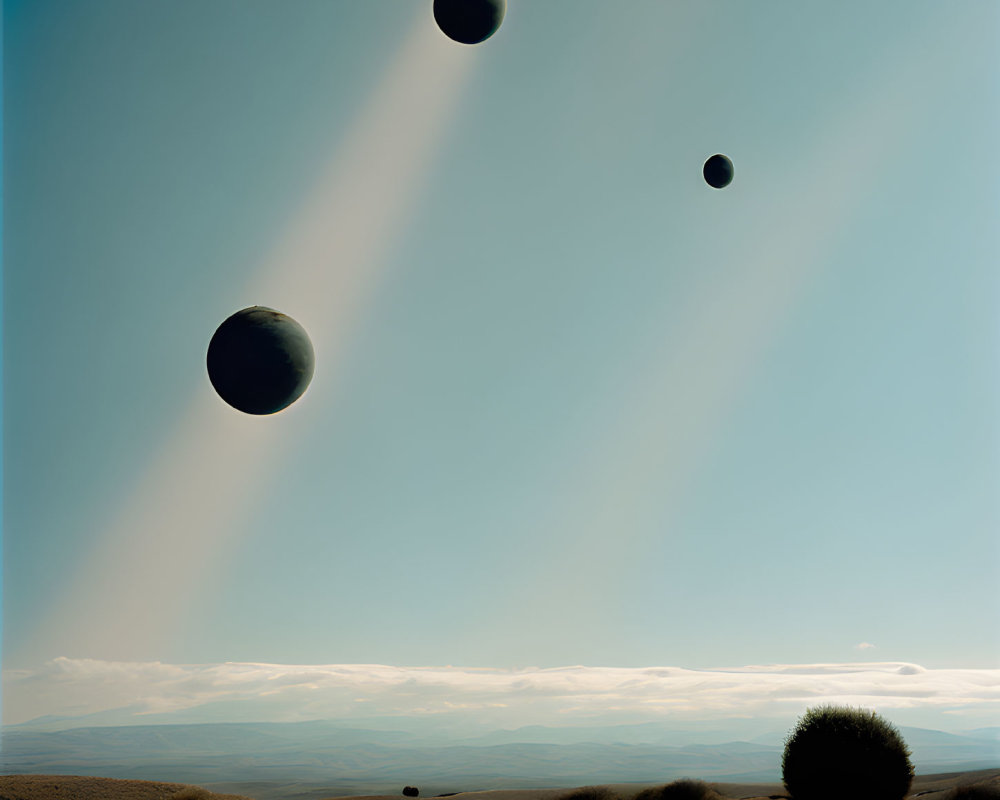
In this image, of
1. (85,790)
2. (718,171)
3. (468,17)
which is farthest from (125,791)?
(718,171)

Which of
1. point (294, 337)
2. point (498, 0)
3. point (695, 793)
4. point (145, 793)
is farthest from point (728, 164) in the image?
point (145, 793)

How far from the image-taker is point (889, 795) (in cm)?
2194

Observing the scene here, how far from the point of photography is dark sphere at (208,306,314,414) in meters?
18.8

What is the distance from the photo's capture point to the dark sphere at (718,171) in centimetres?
2619

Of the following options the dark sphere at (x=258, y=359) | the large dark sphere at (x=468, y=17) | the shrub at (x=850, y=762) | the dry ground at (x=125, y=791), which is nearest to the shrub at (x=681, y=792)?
the dry ground at (x=125, y=791)

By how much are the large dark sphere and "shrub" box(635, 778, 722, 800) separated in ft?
88.3

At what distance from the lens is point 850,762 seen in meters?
22.1

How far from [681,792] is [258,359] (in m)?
22.2

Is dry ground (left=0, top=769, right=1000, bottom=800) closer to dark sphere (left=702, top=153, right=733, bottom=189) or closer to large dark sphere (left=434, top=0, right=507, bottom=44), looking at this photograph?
dark sphere (left=702, top=153, right=733, bottom=189)

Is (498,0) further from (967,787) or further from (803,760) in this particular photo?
(967,787)

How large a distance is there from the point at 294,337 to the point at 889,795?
71.5 ft

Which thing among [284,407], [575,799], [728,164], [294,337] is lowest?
[575,799]

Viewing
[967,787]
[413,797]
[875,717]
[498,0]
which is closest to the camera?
[498,0]

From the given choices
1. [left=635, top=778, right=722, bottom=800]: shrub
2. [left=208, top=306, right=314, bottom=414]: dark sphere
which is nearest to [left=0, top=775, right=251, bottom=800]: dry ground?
[left=635, top=778, right=722, bottom=800]: shrub
